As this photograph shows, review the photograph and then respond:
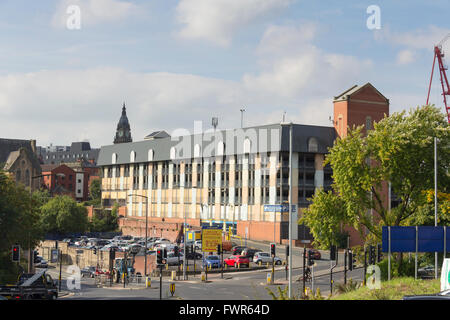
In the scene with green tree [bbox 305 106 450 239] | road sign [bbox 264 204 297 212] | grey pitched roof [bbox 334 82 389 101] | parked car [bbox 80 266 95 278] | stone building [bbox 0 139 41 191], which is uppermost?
grey pitched roof [bbox 334 82 389 101]

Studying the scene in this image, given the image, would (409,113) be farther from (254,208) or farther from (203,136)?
(203,136)

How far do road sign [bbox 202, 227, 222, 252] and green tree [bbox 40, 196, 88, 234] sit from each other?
48.6 m

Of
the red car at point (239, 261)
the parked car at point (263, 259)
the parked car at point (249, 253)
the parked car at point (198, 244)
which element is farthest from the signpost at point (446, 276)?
the parked car at point (198, 244)

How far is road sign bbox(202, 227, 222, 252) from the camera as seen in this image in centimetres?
7106

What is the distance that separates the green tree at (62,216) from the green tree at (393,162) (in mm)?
70812

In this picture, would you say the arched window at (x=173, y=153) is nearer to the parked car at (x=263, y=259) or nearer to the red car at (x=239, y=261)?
the parked car at (x=263, y=259)

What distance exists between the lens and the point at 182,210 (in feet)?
391

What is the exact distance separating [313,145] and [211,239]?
35.2m

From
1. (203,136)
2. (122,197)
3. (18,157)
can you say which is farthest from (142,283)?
(18,157)

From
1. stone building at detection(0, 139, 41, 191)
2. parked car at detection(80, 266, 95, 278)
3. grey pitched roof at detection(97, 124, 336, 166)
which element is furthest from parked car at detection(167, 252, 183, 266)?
stone building at detection(0, 139, 41, 191)

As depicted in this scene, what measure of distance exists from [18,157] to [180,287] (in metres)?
114

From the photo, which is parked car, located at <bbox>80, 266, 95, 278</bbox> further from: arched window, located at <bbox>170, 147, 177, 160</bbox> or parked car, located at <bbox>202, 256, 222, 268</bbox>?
arched window, located at <bbox>170, 147, 177, 160</bbox>

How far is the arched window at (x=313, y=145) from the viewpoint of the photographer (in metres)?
101

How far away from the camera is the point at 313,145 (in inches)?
3979
